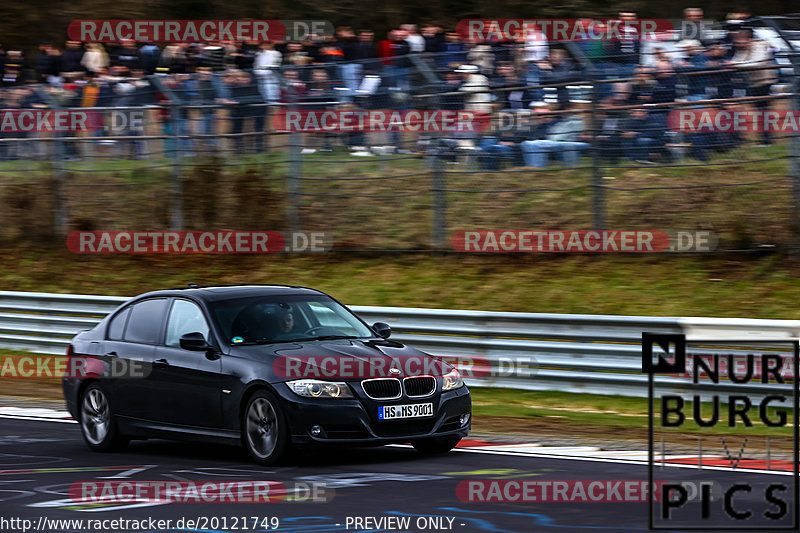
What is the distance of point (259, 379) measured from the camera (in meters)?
10.1

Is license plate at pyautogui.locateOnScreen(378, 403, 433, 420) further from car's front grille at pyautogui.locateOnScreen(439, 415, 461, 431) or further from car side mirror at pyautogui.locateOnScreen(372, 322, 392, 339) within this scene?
car side mirror at pyautogui.locateOnScreen(372, 322, 392, 339)

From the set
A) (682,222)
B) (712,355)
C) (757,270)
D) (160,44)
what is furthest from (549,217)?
(160,44)

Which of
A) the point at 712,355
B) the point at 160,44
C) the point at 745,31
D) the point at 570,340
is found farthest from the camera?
the point at 160,44

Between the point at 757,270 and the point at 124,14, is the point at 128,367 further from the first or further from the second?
the point at 124,14

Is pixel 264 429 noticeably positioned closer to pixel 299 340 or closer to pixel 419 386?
pixel 299 340

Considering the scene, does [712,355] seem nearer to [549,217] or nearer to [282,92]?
[549,217]

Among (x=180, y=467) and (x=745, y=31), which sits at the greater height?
(x=745, y=31)

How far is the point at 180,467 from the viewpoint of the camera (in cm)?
1022

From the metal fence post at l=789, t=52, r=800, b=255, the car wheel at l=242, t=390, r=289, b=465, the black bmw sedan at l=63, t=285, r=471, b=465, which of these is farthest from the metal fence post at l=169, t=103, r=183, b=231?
the car wheel at l=242, t=390, r=289, b=465

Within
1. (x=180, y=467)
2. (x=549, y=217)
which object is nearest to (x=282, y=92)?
(x=549, y=217)

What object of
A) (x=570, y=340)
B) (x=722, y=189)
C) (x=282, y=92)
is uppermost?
(x=282, y=92)

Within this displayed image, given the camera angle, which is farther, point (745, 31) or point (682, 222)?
point (682, 222)

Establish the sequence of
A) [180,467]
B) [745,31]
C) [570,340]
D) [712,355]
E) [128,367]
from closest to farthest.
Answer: [180,467] < [128,367] < [712,355] < [570,340] < [745,31]

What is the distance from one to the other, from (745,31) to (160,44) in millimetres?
10676
